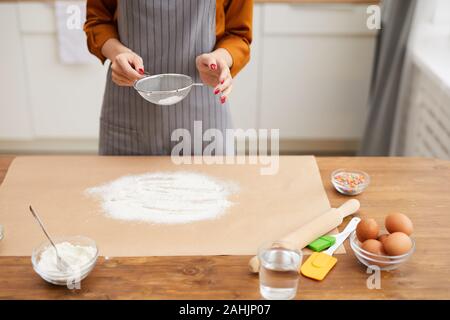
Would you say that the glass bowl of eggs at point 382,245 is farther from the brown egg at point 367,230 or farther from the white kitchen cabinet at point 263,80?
the white kitchen cabinet at point 263,80

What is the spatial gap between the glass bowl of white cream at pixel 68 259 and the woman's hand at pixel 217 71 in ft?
1.56

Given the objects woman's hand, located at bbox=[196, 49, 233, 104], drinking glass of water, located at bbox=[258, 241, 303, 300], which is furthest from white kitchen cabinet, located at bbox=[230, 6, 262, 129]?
drinking glass of water, located at bbox=[258, 241, 303, 300]

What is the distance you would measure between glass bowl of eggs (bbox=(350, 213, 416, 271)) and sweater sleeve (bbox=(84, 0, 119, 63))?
819mm

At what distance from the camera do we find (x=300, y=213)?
47.6 inches

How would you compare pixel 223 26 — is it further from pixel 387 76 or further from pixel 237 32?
pixel 387 76

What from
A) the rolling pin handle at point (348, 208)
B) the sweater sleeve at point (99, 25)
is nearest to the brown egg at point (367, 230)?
the rolling pin handle at point (348, 208)

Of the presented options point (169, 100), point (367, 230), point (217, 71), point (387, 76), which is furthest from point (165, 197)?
point (387, 76)

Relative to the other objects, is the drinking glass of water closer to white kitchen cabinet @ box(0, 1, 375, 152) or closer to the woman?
the woman

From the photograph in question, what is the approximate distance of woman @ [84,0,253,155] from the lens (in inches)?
56.6

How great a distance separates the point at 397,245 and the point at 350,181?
1.00 ft

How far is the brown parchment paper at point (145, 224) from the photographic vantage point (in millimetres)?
1108

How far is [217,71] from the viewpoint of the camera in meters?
1.39

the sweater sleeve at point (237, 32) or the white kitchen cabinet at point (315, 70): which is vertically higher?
the sweater sleeve at point (237, 32)
